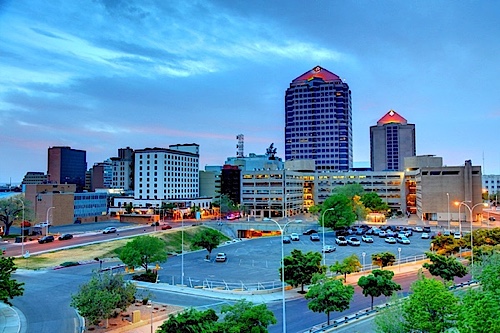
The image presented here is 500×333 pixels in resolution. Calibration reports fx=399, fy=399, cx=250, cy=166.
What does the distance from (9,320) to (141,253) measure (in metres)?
16.8

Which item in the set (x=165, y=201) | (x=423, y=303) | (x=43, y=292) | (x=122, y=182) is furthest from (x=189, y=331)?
(x=122, y=182)

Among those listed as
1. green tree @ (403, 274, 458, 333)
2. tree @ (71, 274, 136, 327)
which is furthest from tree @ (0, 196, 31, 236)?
green tree @ (403, 274, 458, 333)

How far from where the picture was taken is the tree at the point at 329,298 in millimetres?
28250

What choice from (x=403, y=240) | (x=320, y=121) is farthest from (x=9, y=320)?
(x=320, y=121)

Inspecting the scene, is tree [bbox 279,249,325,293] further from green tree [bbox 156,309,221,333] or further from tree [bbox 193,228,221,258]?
tree [bbox 193,228,221,258]

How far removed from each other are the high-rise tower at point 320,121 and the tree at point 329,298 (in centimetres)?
16542

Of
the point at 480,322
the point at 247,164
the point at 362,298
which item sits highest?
the point at 247,164

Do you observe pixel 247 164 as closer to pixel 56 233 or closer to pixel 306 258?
pixel 56 233

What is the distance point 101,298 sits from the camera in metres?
27.1

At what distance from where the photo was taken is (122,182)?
165 meters

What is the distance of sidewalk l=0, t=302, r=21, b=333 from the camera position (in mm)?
28359

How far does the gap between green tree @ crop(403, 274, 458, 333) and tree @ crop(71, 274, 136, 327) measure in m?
19.2

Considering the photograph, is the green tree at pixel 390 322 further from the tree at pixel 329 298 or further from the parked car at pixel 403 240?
the parked car at pixel 403 240

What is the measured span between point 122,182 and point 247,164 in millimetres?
52331
